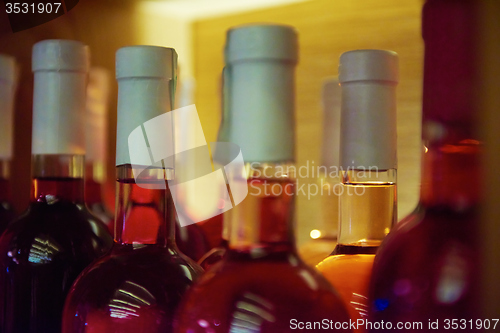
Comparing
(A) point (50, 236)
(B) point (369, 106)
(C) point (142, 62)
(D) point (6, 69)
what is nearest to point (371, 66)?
(B) point (369, 106)

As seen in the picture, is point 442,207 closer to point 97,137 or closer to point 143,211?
point 143,211

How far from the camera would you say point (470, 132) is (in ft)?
0.87

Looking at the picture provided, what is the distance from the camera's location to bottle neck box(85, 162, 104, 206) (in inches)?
27.5

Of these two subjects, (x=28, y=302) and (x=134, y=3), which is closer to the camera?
(x=28, y=302)

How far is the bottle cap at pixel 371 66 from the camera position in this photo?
1.00ft

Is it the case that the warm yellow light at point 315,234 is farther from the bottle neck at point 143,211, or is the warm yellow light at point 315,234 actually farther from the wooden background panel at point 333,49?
the bottle neck at point 143,211

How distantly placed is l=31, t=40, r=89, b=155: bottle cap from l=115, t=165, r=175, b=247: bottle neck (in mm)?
79

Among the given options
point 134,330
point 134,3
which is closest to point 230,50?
point 134,330

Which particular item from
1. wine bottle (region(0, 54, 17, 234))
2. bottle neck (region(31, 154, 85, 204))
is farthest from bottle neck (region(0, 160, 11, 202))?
bottle neck (region(31, 154, 85, 204))

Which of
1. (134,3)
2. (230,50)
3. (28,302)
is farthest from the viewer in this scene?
(134,3)

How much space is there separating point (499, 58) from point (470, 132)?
0.13ft

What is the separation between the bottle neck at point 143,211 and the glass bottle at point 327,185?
127 mm

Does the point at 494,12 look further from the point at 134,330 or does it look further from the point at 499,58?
the point at 134,330

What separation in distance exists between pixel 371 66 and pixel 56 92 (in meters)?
0.23
